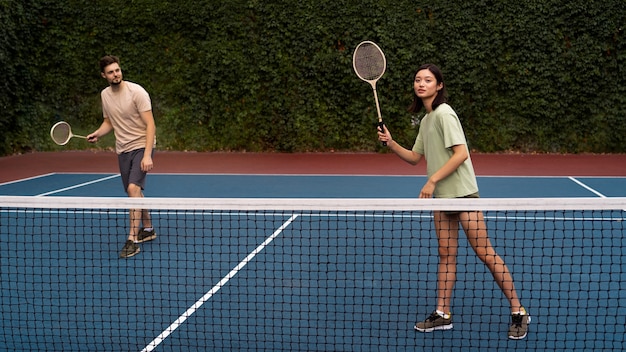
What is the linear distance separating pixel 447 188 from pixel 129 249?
308cm

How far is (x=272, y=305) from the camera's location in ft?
13.8

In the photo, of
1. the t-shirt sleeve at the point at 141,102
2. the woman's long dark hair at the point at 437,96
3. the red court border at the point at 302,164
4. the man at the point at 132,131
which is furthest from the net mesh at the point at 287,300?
the red court border at the point at 302,164

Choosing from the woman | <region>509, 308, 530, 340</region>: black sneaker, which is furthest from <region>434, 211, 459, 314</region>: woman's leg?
<region>509, 308, 530, 340</region>: black sneaker

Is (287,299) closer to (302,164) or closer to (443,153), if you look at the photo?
(443,153)

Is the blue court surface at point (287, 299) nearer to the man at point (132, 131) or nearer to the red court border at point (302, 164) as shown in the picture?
the man at point (132, 131)

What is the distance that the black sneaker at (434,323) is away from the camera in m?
3.67

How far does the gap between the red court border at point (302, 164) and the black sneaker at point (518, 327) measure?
7.05 m

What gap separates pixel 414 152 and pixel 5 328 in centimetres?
277

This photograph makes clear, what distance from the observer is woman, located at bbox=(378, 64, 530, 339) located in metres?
3.50

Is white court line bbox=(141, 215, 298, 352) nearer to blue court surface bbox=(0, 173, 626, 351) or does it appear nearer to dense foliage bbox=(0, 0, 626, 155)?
blue court surface bbox=(0, 173, 626, 351)

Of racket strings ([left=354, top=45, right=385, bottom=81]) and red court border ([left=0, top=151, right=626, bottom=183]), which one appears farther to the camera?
red court border ([left=0, top=151, right=626, bottom=183])

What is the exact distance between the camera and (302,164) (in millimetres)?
12156

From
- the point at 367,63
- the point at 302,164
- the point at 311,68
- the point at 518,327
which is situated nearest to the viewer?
the point at 518,327

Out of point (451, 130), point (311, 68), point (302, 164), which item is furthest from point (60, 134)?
point (311, 68)
